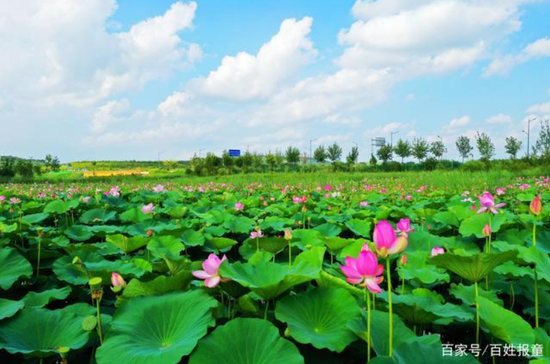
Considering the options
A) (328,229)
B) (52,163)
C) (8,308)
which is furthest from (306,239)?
(52,163)

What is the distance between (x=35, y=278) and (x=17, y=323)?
0.65m

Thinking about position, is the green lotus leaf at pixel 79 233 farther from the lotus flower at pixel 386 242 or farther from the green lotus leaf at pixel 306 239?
the lotus flower at pixel 386 242

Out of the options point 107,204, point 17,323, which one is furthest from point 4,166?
point 17,323

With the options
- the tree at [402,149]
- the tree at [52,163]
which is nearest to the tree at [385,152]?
the tree at [402,149]

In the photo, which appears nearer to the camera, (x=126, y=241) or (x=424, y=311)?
(x=424, y=311)

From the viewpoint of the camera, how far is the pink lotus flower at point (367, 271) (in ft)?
2.68

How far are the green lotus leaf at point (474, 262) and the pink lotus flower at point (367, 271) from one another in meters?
0.48

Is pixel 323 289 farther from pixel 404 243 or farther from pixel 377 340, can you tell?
pixel 404 243

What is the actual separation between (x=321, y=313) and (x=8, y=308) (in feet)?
2.88

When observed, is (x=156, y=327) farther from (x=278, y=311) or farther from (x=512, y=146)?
(x=512, y=146)

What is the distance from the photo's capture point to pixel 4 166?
30.6 meters

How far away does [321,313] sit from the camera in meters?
1.04

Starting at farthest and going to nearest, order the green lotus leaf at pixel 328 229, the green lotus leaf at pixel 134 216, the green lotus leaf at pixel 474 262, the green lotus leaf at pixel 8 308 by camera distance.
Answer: the green lotus leaf at pixel 134 216, the green lotus leaf at pixel 328 229, the green lotus leaf at pixel 474 262, the green lotus leaf at pixel 8 308

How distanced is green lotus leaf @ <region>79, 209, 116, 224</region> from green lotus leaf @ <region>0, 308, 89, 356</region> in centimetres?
179
